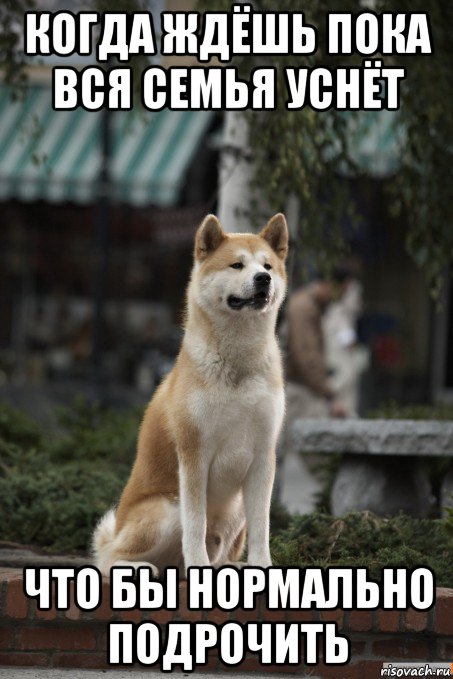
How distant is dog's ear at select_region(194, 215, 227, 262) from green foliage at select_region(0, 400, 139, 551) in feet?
6.62

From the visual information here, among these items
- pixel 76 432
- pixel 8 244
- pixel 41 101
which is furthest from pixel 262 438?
pixel 8 244

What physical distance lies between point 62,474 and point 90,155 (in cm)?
865

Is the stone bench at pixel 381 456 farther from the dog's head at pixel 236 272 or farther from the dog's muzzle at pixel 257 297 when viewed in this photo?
the dog's muzzle at pixel 257 297

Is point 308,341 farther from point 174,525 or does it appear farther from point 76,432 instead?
point 174,525

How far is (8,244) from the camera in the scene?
16.8 m

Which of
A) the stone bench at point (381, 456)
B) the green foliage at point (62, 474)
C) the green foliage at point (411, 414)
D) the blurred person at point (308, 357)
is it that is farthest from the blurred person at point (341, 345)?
the stone bench at point (381, 456)

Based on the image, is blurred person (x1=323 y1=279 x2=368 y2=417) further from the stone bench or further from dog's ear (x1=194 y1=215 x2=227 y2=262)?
dog's ear (x1=194 y1=215 x2=227 y2=262)

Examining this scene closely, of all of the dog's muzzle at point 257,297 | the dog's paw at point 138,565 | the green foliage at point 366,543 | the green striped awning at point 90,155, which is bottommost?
the green foliage at point 366,543

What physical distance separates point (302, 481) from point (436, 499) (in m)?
3.19

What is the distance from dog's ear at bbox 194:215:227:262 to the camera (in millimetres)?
4566

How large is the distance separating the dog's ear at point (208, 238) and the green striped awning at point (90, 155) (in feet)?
32.1

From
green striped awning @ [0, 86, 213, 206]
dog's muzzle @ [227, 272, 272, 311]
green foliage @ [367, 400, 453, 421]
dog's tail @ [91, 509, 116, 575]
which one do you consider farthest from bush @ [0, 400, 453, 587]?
green striped awning @ [0, 86, 213, 206]

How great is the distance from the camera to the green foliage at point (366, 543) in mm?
5000

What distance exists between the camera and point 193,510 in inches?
177
